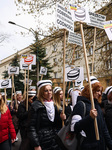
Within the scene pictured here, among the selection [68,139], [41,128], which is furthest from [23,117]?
[68,139]

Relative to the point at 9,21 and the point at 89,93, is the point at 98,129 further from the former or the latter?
the point at 9,21

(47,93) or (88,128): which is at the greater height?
(47,93)

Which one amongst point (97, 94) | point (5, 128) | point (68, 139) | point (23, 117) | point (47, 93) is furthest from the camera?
point (23, 117)

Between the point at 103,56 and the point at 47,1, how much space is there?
13.6 ft

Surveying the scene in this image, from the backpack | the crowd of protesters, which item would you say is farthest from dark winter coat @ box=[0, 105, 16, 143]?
the backpack

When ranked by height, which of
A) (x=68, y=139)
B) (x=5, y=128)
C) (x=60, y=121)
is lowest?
(x=5, y=128)

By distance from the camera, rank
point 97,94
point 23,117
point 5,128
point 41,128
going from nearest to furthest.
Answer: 1. point 97,94
2. point 41,128
3. point 5,128
4. point 23,117

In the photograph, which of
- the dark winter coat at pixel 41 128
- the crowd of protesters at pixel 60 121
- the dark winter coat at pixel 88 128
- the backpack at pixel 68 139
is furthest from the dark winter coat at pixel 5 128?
the dark winter coat at pixel 88 128

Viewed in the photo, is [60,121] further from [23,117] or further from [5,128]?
[23,117]

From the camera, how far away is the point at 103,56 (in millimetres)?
10961

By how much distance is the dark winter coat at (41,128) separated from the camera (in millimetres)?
2863

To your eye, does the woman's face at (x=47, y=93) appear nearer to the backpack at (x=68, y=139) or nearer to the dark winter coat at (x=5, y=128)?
the backpack at (x=68, y=139)

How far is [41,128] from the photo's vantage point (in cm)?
296

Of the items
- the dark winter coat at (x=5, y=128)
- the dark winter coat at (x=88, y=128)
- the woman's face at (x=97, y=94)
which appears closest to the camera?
the dark winter coat at (x=88, y=128)
